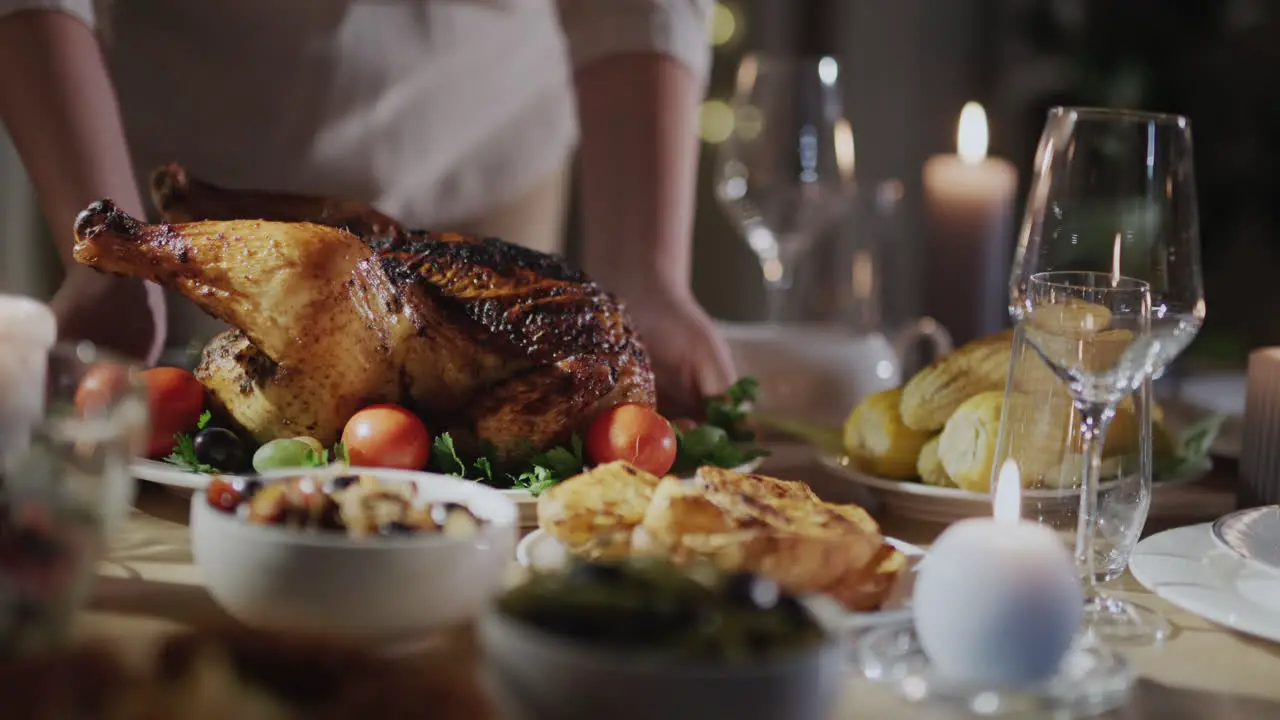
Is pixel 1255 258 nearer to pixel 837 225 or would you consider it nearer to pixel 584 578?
pixel 837 225

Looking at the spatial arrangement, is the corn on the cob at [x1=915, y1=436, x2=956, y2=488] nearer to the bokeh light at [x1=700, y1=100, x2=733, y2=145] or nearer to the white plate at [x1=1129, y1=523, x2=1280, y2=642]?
the white plate at [x1=1129, y1=523, x2=1280, y2=642]

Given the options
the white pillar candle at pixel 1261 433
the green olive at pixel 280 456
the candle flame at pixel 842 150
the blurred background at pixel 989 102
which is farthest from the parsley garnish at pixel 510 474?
the blurred background at pixel 989 102

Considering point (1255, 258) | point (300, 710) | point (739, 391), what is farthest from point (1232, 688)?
point (1255, 258)

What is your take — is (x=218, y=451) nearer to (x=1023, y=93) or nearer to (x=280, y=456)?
(x=280, y=456)

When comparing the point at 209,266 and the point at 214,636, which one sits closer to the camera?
the point at 214,636

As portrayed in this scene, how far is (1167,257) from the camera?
1.03 meters

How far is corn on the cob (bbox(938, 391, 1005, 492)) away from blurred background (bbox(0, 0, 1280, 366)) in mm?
2623

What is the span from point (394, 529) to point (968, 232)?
4.75 ft

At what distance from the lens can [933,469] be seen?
4.53 feet

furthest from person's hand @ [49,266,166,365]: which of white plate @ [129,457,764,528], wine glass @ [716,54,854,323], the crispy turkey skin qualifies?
wine glass @ [716,54,854,323]

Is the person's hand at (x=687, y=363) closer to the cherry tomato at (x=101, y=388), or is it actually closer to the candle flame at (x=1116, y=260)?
the candle flame at (x=1116, y=260)

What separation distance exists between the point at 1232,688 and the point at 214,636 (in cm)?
68

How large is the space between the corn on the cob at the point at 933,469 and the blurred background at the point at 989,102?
2.58 m

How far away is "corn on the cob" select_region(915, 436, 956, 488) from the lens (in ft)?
4.51
